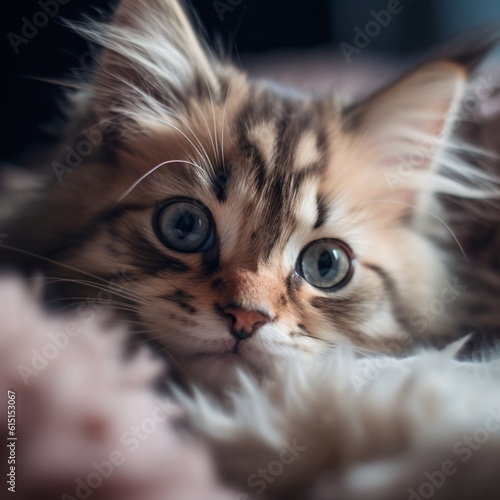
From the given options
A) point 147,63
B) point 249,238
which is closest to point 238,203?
point 249,238

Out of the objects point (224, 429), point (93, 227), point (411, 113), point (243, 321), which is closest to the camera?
point (224, 429)

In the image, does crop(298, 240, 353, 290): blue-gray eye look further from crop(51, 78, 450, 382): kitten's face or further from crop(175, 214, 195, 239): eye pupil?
crop(175, 214, 195, 239): eye pupil

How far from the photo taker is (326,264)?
2.62 ft

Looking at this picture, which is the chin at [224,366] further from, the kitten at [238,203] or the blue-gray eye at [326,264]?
the blue-gray eye at [326,264]

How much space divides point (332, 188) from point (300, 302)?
17 cm

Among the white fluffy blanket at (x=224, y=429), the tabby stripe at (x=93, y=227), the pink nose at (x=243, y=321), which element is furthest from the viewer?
the tabby stripe at (x=93, y=227)

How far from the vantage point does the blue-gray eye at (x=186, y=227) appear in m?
0.74

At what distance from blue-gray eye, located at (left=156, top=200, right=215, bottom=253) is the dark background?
0.82ft

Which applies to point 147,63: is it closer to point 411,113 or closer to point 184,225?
point 184,225

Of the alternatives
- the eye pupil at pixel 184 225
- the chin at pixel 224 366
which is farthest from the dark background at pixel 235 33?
the chin at pixel 224 366

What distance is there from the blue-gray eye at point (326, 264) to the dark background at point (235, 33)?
13.0 inches

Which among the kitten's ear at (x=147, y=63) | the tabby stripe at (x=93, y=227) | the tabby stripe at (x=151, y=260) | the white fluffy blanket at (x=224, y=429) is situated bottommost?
the white fluffy blanket at (x=224, y=429)

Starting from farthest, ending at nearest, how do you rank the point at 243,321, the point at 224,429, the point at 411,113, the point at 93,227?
the point at 411,113, the point at 93,227, the point at 243,321, the point at 224,429

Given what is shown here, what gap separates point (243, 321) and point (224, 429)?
139 millimetres
